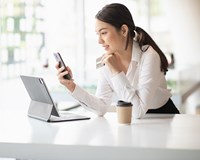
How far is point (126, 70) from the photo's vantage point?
2137mm

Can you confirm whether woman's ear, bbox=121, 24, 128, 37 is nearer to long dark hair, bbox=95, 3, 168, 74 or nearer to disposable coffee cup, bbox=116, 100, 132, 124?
long dark hair, bbox=95, 3, 168, 74

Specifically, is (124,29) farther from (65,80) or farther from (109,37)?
(65,80)

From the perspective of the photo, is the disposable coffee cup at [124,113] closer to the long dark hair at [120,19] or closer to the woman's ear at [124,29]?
the long dark hair at [120,19]

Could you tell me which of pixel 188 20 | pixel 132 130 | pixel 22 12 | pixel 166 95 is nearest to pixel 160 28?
pixel 188 20

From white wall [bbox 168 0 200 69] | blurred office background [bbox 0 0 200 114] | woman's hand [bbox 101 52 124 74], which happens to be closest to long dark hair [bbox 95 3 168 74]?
woman's hand [bbox 101 52 124 74]

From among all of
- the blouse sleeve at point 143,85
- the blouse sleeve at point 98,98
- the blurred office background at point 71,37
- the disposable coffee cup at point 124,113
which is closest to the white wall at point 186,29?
the blurred office background at point 71,37

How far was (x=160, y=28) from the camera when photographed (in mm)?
7234

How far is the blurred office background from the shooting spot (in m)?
5.16

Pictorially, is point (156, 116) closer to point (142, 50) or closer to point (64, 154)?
point (142, 50)

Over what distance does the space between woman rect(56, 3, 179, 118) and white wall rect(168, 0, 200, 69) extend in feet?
14.8

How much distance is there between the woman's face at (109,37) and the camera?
2115 mm

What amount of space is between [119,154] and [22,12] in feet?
14.8

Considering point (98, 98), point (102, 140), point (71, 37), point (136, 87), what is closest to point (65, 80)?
point (98, 98)

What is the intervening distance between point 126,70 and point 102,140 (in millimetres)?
681
